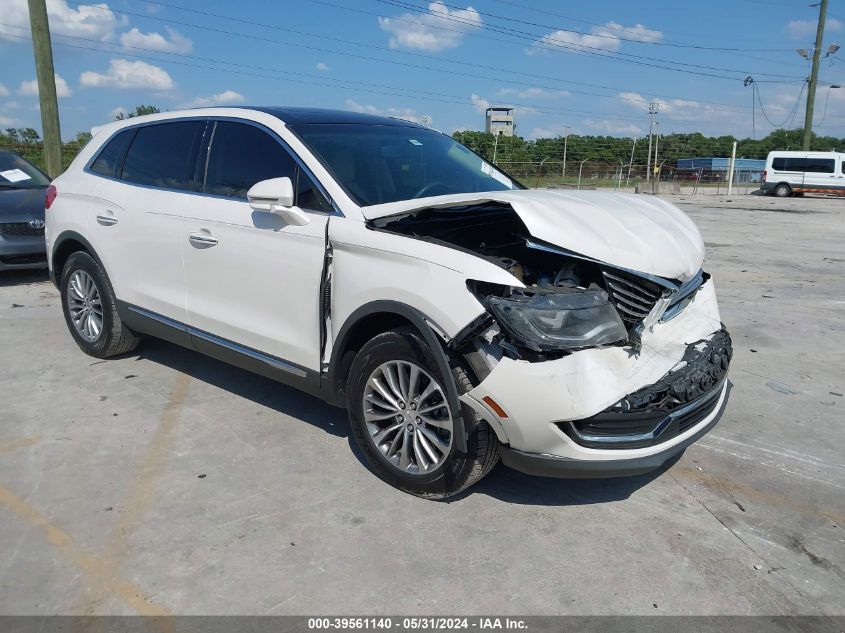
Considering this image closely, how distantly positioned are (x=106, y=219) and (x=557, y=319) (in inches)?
142

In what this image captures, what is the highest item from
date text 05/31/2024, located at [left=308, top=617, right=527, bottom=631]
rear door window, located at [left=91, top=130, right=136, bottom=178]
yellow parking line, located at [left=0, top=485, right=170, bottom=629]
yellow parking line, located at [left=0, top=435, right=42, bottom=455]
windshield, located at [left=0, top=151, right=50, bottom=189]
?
rear door window, located at [left=91, top=130, right=136, bottom=178]

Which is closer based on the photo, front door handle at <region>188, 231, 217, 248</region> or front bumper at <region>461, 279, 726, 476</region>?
front bumper at <region>461, 279, 726, 476</region>

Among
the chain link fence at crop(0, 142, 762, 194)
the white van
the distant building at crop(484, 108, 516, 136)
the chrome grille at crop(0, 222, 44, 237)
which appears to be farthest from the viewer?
the distant building at crop(484, 108, 516, 136)

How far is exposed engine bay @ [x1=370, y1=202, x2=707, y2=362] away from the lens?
2.79m

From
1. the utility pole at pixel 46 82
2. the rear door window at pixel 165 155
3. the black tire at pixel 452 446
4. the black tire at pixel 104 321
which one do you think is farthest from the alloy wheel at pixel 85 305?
the utility pole at pixel 46 82

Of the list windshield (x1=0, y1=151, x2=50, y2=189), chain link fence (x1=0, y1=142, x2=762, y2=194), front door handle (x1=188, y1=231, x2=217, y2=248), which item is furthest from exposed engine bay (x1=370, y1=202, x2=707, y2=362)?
chain link fence (x1=0, y1=142, x2=762, y2=194)

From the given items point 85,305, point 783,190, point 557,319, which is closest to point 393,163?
point 557,319

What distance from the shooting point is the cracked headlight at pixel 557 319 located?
2.76 meters

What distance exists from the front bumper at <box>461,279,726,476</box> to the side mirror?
138 centimetres

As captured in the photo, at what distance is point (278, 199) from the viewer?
349 cm

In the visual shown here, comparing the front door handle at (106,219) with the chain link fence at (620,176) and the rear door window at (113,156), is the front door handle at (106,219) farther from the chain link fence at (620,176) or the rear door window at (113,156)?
the chain link fence at (620,176)

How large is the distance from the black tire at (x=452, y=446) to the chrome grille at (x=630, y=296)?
30.6 inches

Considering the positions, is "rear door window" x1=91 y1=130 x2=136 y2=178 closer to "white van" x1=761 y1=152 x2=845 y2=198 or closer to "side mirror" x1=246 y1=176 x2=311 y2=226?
"side mirror" x1=246 y1=176 x2=311 y2=226

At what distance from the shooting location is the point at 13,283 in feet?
27.9
